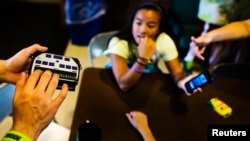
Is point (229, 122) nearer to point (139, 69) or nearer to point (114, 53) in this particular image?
point (139, 69)

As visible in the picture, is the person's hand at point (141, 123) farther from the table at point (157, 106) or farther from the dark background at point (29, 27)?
the dark background at point (29, 27)

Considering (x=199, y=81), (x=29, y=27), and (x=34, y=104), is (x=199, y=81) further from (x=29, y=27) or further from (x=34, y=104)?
(x=29, y=27)

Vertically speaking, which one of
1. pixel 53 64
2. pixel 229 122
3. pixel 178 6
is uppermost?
pixel 178 6

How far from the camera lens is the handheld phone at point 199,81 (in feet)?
3.43

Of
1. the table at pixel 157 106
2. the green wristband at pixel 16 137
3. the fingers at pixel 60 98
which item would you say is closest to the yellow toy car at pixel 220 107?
the table at pixel 157 106

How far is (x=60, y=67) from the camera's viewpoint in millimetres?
904

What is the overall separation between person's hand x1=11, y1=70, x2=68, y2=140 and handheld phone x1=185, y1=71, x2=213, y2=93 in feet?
1.64

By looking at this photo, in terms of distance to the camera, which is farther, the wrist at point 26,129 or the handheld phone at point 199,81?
the handheld phone at point 199,81

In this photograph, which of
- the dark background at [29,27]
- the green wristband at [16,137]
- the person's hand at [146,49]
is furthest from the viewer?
the dark background at [29,27]

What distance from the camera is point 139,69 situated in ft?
4.09

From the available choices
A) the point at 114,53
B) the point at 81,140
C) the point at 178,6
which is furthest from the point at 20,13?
the point at 81,140

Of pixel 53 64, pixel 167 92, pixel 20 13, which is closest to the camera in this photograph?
pixel 53 64

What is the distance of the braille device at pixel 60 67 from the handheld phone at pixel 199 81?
426 millimetres

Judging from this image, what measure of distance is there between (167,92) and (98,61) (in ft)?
4.29
